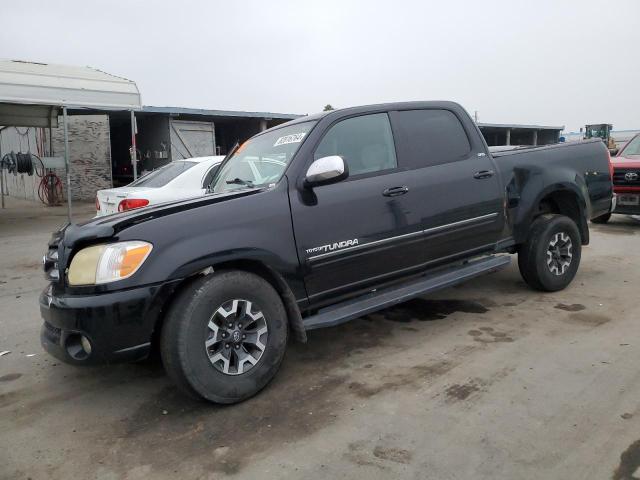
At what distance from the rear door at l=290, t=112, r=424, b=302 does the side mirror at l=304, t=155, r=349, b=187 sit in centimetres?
13

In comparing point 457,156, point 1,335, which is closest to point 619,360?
point 457,156

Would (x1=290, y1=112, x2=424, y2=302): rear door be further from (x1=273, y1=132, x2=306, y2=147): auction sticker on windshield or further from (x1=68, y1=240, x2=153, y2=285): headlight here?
(x1=68, y1=240, x2=153, y2=285): headlight

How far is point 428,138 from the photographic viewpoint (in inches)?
170

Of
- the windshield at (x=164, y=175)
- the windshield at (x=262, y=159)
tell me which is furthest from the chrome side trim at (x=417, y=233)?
the windshield at (x=164, y=175)

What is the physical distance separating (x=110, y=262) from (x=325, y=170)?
4.70 feet

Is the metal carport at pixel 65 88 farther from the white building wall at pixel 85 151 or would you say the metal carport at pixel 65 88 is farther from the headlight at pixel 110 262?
the headlight at pixel 110 262

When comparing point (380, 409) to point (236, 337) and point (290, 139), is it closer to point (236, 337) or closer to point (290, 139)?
point (236, 337)

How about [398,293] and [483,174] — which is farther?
[483,174]

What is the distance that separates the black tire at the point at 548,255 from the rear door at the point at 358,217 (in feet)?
5.19

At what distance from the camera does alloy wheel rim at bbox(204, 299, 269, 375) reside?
3.06 metres

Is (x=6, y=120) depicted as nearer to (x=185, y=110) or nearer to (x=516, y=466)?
Result: (x=185, y=110)

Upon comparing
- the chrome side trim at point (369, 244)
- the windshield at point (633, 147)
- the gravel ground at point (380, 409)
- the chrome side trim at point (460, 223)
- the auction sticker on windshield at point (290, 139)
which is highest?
the windshield at point (633, 147)

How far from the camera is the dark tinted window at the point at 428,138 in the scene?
13.6 ft

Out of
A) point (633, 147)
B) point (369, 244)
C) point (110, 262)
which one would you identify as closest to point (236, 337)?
point (110, 262)
